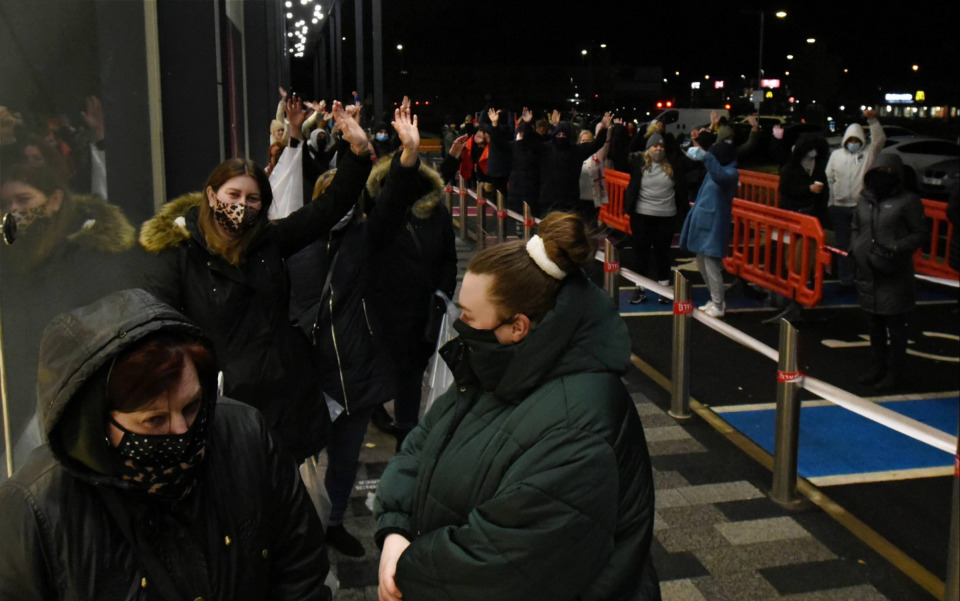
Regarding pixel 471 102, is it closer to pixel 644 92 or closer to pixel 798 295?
pixel 644 92

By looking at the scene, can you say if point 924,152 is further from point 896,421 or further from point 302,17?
point 896,421

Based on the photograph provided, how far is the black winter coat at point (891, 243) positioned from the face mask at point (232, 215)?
5.64 m

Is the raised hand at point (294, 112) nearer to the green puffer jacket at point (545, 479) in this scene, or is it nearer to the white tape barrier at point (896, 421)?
the white tape barrier at point (896, 421)

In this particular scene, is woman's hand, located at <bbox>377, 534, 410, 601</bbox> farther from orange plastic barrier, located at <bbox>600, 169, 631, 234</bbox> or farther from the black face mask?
orange plastic barrier, located at <bbox>600, 169, 631, 234</bbox>

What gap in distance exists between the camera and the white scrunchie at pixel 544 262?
252 cm

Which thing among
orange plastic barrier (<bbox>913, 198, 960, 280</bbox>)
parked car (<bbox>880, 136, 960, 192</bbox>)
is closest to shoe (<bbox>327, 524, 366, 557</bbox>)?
orange plastic barrier (<bbox>913, 198, 960, 280</bbox>)

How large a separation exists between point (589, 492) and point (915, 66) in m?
77.0

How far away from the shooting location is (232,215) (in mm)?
3605

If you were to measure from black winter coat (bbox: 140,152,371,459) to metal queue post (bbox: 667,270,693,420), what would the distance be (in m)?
3.51

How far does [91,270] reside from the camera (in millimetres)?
4176

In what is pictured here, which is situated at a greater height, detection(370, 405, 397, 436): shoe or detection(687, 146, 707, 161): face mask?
detection(687, 146, 707, 161): face mask

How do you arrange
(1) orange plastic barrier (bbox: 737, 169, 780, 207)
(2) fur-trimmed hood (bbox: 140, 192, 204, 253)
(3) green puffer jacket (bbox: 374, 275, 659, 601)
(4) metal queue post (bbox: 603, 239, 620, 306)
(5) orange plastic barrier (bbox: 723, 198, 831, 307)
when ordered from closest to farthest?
(3) green puffer jacket (bbox: 374, 275, 659, 601) < (2) fur-trimmed hood (bbox: 140, 192, 204, 253) < (4) metal queue post (bbox: 603, 239, 620, 306) < (5) orange plastic barrier (bbox: 723, 198, 831, 307) < (1) orange plastic barrier (bbox: 737, 169, 780, 207)

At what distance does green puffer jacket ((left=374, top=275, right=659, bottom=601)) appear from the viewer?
224 centimetres

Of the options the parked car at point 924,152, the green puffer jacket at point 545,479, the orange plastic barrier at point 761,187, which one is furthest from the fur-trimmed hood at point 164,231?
the parked car at point 924,152
